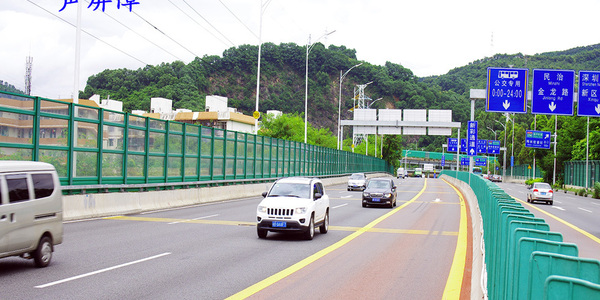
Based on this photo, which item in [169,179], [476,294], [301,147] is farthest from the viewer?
[301,147]

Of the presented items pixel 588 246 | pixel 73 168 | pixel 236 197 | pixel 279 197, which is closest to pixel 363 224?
pixel 279 197

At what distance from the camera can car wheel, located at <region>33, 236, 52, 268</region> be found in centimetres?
955

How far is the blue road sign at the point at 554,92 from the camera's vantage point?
94.8 feet

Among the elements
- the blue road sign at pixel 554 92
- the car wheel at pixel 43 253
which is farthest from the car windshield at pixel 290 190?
the blue road sign at pixel 554 92

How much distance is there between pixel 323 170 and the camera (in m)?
58.3

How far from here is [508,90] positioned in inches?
1132

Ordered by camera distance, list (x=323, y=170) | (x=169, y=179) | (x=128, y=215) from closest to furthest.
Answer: (x=128, y=215) < (x=169, y=179) < (x=323, y=170)

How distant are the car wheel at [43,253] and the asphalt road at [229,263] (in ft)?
0.50

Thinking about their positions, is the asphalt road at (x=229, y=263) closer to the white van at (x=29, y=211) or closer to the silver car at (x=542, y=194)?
the white van at (x=29, y=211)

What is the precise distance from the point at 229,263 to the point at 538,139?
71.8 meters

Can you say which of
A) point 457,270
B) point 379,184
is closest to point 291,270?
point 457,270

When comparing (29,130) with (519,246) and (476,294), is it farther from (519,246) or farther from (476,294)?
(519,246)

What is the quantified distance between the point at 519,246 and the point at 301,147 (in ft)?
147

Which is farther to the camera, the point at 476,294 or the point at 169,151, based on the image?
the point at 169,151
